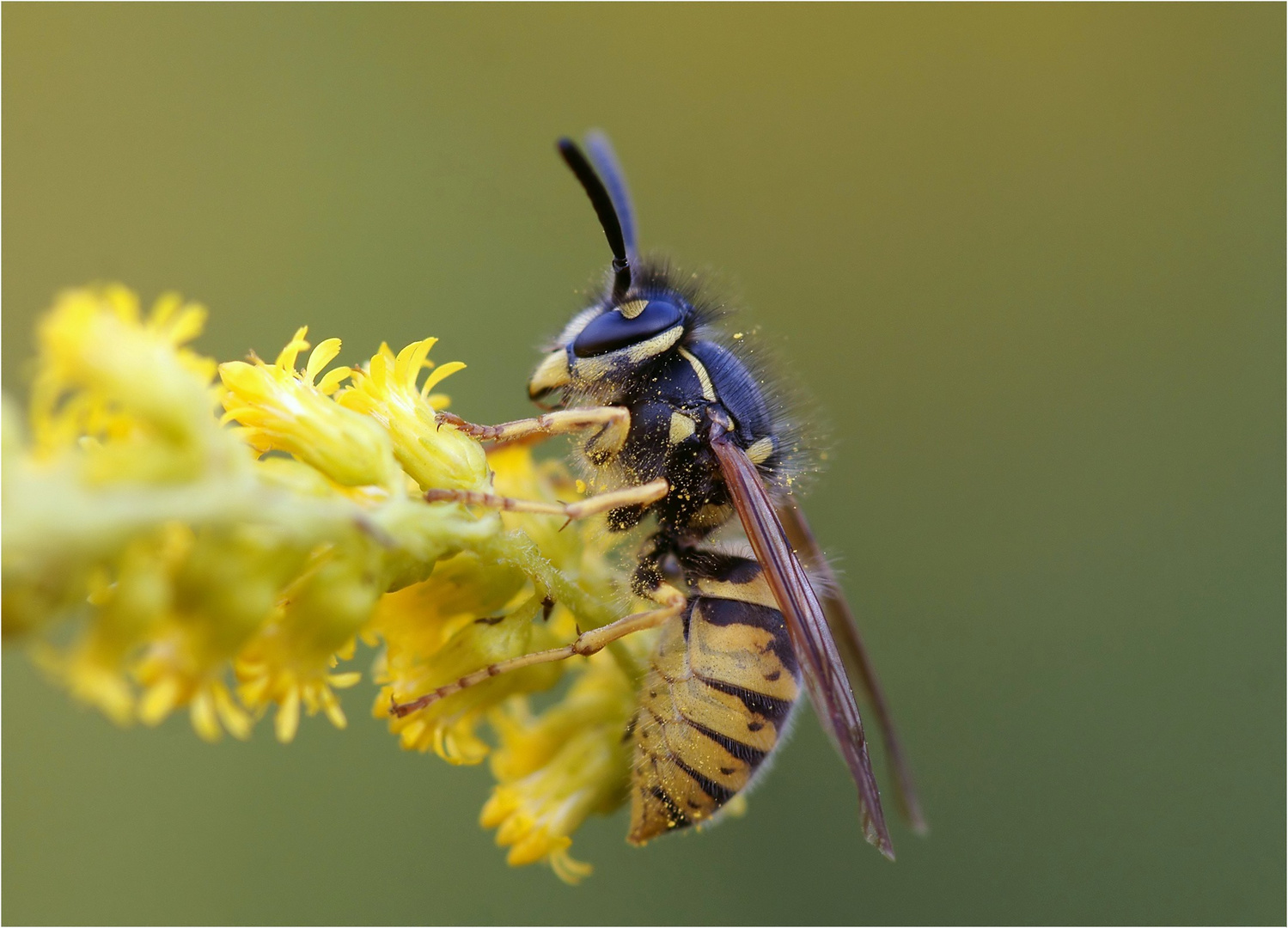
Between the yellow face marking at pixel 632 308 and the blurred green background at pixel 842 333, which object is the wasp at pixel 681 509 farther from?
the blurred green background at pixel 842 333

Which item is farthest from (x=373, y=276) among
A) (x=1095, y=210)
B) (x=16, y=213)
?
(x=1095, y=210)

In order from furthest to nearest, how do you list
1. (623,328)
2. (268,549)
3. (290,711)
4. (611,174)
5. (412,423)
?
(623,328), (611,174), (412,423), (290,711), (268,549)

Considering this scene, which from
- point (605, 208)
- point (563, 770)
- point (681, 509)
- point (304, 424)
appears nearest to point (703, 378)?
point (681, 509)

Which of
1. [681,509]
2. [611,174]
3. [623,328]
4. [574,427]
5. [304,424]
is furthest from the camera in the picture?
[681,509]

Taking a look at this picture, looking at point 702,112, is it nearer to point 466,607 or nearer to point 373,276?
point 373,276

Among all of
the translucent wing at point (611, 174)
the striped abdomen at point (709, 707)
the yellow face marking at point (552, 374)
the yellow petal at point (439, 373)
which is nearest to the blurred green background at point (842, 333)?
the striped abdomen at point (709, 707)

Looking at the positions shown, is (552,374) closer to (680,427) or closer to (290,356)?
(680,427)

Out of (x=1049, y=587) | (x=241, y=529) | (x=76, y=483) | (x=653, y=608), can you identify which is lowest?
(x=1049, y=587)
